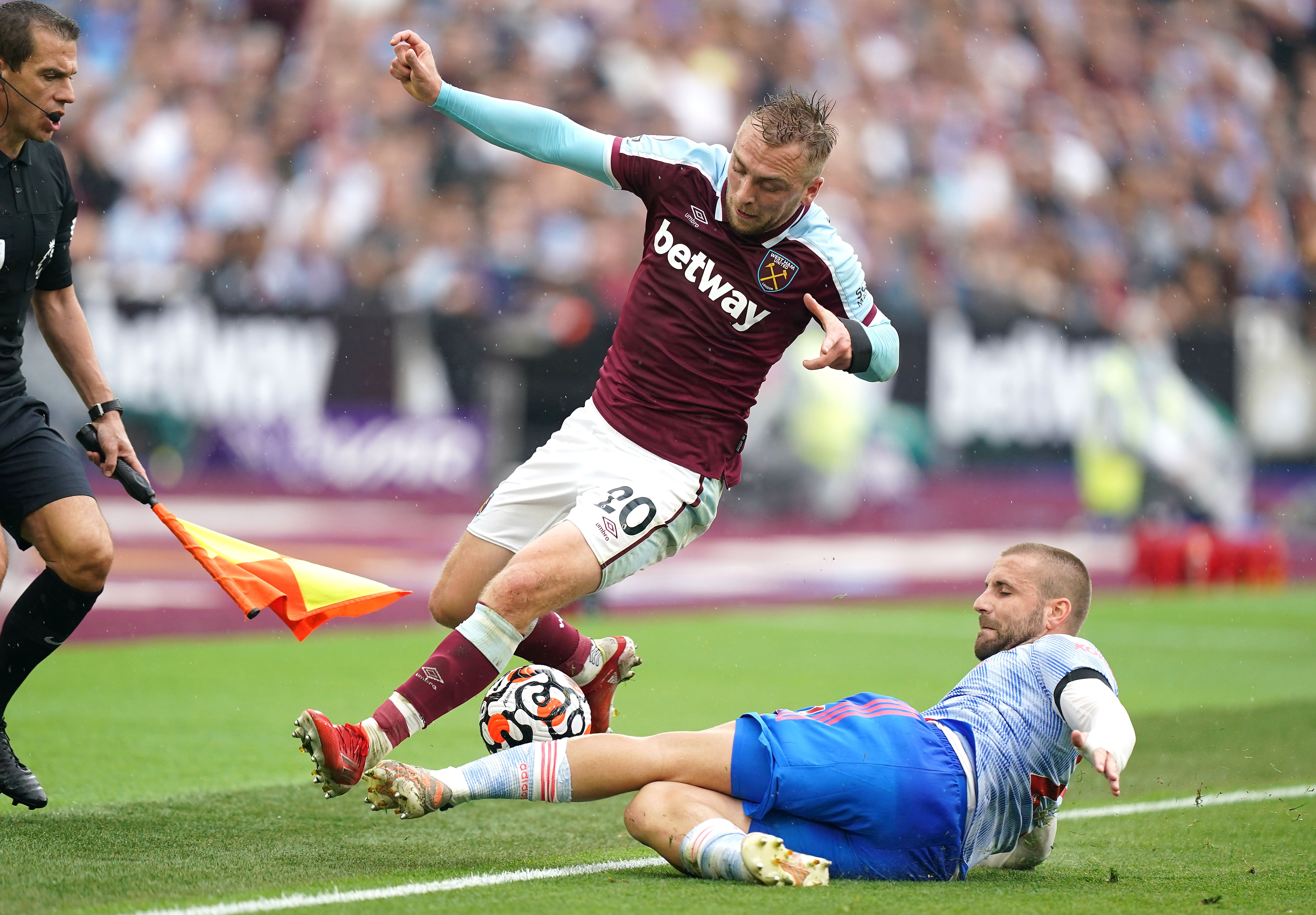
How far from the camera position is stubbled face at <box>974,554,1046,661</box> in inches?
161

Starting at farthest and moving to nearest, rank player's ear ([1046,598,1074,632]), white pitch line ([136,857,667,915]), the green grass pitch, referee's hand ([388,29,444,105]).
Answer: referee's hand ([388,29,444,105]) → player's ear ([1046,598,1074,632]) → the green grass pitch → white pitch line ([136,857,667,915])

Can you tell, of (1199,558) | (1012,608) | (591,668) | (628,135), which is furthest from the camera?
(1199,558)

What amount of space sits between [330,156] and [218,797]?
365 inches

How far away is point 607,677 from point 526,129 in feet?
6.00

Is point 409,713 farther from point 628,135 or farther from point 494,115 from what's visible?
point 628,135

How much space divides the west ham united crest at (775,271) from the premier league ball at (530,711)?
4.63 ft

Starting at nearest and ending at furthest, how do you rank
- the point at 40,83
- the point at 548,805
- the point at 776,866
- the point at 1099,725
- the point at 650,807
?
1. the point at 1099,725
2. the point at 776,866
3. the point at 650,807
4. the point at 40,83
5. the point at 548,805

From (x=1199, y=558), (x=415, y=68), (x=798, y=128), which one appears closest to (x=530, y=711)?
(x=798, y=128)

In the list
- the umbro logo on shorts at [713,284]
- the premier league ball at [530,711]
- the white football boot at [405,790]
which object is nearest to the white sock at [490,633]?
the premier league ball at [530,711]

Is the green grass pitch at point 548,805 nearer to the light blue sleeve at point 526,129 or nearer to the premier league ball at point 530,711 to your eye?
the premier league ball at point 530,711

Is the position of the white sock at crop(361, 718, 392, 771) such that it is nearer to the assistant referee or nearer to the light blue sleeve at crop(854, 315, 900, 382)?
the assistant referee

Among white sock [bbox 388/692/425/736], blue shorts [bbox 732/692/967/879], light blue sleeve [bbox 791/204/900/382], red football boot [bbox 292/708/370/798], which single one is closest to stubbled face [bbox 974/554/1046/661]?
blue shorts [bbox 732/692/967/879]

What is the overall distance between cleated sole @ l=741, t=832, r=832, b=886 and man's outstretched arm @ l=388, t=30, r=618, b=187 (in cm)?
215

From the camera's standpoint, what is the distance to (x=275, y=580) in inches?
186
